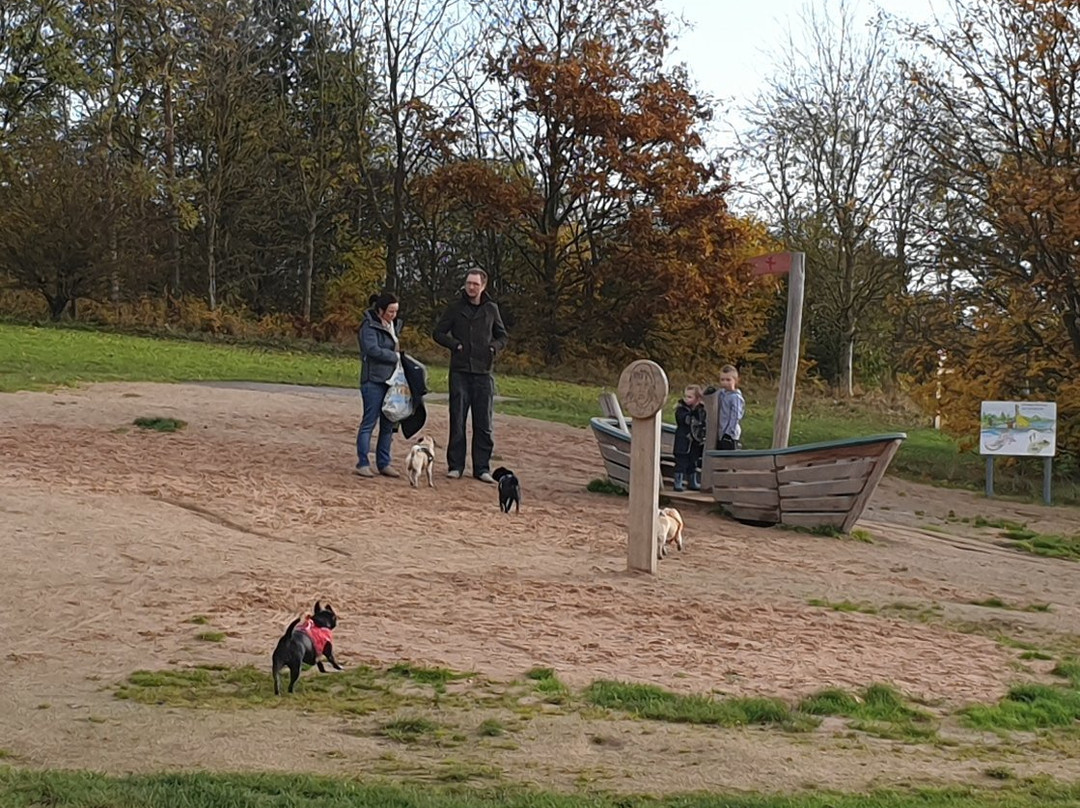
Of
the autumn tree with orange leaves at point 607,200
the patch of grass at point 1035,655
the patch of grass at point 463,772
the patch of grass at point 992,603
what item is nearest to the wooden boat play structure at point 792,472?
the patch of grass at point 992,603

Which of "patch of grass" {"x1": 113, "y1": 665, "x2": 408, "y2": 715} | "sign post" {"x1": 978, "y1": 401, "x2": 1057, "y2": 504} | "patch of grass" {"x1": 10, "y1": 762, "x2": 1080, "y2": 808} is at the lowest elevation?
"patch of grass" {"x1": 113, "y1": 665, "x2": 408, "y2": 715}

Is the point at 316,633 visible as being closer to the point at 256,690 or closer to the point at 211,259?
the point at 256,690

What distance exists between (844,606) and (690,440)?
17.7 feet

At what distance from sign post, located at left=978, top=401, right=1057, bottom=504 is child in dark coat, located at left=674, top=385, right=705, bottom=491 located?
17.9 feet

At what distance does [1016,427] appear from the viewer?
19047 millimetres

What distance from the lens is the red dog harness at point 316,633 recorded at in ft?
22.9

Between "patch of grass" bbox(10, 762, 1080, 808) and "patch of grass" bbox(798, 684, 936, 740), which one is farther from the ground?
"patch of grass" bbox(10, 762, 1080, 808)

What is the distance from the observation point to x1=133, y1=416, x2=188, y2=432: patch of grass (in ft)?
56.1

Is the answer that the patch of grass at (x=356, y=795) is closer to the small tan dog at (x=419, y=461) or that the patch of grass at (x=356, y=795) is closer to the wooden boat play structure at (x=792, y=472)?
the wooden boat play structure at (x=792, y=472)

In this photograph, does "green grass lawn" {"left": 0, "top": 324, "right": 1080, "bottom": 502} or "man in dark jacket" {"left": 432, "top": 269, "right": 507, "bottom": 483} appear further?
"green grass lawn" {"left": 0, "top": 324, "right": 1080, "bottom": 502}

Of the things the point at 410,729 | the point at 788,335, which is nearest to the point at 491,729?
the point at 410,729

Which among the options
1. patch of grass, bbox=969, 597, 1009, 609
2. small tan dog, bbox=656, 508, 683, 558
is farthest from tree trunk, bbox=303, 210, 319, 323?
patch of grass, bbox=969, 597, 1009, 609

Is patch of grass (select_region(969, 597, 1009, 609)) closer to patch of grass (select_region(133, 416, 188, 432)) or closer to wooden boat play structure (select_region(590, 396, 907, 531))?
wooden boat play structure (select_region(590, 396, 907, 531))

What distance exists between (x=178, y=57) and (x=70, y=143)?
153 inches
